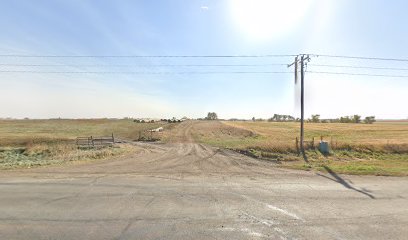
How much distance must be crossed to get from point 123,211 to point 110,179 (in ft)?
20.6

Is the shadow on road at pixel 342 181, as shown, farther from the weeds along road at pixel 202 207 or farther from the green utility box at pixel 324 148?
the green utility box at pixel 324 148

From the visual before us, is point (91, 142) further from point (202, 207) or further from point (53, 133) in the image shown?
point (53, 133)

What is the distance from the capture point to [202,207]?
10.6 metres

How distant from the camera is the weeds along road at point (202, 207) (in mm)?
8266

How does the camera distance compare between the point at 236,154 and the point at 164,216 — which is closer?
the point at 164,216

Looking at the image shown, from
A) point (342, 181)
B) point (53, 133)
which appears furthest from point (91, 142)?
point (53, 133)

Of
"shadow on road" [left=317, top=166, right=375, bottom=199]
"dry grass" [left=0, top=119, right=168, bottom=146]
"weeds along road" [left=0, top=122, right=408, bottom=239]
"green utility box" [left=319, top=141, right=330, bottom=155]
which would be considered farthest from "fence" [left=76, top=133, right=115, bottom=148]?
"shadow on road" [left=317, top=166, right=375, bottom=199]

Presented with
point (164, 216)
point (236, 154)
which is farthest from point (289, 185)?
point (236, 154)

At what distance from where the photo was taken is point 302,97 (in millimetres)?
30328

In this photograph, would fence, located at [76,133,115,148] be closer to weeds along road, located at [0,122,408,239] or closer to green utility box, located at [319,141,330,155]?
weeds along road, located at [0,122,408,239]

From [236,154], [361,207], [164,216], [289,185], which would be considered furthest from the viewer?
[236,154]

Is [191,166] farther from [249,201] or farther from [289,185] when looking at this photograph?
[249,201]

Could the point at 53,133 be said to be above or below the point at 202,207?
above

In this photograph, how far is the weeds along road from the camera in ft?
Answer: 27.1
